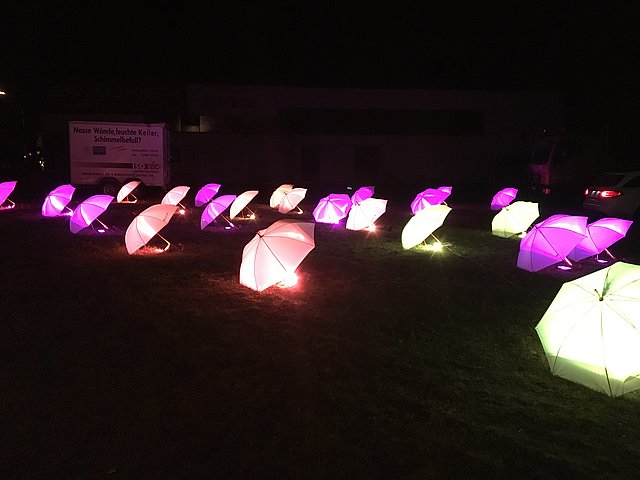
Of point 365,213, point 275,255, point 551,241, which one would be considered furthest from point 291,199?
point 551,241

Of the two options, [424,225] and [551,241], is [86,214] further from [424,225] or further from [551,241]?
[551,241]

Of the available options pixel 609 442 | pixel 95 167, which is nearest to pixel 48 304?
pixel 609 442

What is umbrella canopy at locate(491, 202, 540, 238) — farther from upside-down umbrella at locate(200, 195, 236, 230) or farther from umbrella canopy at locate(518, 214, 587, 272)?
upside-down umbrella at locate(200, 195, 236, 230)

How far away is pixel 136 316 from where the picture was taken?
21.3ft

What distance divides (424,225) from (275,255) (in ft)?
13.0

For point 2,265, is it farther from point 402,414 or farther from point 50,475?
point 402,414

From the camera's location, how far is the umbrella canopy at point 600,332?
423cm

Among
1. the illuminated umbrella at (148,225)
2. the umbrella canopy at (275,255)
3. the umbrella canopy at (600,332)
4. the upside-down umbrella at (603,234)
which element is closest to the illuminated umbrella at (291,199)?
the illuminated umbrella at (148,225)

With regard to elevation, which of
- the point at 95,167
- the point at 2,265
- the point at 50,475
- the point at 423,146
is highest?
the point at 423,146

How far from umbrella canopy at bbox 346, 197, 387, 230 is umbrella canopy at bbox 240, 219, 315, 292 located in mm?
5647

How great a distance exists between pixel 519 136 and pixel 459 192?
9.33 m

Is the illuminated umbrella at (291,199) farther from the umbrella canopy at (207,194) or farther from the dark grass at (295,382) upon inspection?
the dark grass at (295,382)

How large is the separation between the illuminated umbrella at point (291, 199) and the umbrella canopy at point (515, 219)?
6.39 meters

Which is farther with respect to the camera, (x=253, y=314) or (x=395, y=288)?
(x=395, y=288)
